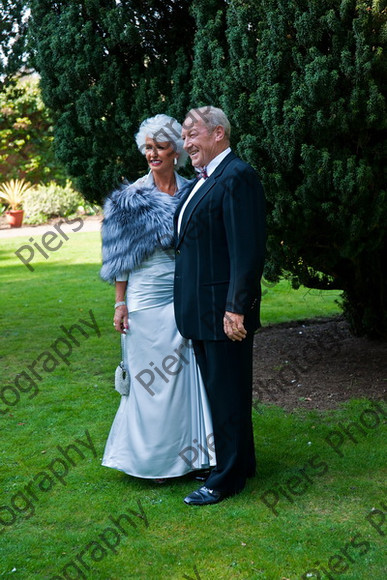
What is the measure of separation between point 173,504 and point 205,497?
7.0 inches

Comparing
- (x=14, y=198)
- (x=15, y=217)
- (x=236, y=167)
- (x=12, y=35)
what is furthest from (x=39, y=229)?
(x=236, y=167)

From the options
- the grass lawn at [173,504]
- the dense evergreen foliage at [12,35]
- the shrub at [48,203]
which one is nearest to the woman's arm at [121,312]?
the grass lawn at [173,504]

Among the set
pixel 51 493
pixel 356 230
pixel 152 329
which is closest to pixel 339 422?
pixel 356 230

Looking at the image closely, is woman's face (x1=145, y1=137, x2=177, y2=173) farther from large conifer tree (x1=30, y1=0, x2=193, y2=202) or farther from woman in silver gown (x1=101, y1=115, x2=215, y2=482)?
large conifer tree (x1=30, y1=0, x2=193, y2=202)

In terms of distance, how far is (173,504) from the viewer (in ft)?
12.5

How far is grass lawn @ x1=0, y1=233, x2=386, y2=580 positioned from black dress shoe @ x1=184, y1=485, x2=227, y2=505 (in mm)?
55

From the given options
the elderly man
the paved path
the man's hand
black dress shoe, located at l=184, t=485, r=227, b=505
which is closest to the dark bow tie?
the elderly man

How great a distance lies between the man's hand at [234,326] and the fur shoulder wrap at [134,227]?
0.68m

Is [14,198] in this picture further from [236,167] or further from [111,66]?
[236,167]

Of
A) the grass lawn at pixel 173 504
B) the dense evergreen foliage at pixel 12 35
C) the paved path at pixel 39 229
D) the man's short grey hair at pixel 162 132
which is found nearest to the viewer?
the grass lawn at pixel 173 504

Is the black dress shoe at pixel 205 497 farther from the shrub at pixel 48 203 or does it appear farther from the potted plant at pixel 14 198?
the shrub at pixel 48 203

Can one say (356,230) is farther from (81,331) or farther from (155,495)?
(81,331)

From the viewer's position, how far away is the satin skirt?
157 inches

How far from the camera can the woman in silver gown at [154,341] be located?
3.98m
